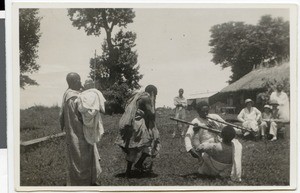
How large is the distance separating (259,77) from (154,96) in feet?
2.15

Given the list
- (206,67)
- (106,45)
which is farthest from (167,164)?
(106,45)

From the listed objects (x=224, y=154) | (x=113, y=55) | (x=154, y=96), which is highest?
(x=113, y=55)

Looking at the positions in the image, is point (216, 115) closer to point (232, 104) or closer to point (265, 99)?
point (232, 104)

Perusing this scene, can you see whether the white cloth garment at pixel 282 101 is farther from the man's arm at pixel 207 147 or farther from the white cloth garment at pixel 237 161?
the man's arm at pixel 207 147

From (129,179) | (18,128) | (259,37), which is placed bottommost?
(129,179)

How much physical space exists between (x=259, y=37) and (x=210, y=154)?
30.9 inches

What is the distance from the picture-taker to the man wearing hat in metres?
2.83

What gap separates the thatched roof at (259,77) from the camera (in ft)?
9.18

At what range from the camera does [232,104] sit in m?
2.82

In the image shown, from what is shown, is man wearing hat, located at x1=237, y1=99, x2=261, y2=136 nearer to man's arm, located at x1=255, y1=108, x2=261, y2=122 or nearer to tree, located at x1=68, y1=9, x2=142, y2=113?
man's arm, located at x1=255, y1=108, x2=261, y2=122

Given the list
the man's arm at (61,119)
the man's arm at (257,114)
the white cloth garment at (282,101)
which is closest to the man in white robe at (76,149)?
the man's arm at (61,119)

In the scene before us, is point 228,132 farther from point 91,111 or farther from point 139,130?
point 91,111

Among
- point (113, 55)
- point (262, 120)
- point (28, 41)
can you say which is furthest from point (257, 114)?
point (28, 41)

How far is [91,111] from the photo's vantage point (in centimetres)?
282
